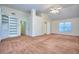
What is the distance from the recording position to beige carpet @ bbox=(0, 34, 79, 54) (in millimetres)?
2008

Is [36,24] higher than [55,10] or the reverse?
the reverse

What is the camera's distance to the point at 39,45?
81.4 inches

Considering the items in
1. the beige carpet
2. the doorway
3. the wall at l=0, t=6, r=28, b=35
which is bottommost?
the beige carpet

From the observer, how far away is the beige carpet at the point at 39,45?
2008 mm

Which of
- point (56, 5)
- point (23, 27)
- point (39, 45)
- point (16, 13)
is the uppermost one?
point (56, 5)

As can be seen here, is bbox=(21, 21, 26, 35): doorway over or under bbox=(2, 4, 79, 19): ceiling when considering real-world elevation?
under

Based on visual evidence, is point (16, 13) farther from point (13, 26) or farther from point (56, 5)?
point (56, 5)

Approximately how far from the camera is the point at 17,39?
2037 millimetres

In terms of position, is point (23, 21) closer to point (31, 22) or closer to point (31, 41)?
point (31, 22)

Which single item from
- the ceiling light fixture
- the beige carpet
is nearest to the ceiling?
the ceiling light fixture

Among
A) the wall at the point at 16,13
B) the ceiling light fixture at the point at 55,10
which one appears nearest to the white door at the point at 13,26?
the wall at the point at 16,13

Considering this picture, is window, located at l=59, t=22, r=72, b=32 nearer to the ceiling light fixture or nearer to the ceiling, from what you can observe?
the ceiling

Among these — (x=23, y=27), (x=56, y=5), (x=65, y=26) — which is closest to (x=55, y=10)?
(x=56, y=5)

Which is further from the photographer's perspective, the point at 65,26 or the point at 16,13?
the point at 65,26
